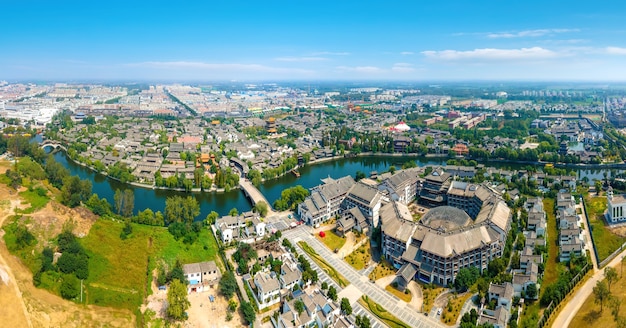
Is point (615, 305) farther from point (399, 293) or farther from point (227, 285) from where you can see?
point (227, 285)

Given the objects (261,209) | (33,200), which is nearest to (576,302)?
(261,209)

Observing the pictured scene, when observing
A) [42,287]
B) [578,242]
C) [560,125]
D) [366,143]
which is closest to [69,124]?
[366,143]

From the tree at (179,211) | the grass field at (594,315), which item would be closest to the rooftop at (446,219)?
the grass field at (594,315)

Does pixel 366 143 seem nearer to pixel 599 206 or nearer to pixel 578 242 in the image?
pixel 599 206

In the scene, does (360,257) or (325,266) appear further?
(360,257)

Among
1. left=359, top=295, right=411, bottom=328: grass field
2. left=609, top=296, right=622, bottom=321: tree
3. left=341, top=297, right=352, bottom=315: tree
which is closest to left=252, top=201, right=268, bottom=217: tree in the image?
left=359, top=295, right=411, bottom=328: grass field

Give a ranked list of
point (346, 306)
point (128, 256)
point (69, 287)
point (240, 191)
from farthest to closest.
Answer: point (240, 191)
point (128, 256)
point (69, 287)
point (346, 306)

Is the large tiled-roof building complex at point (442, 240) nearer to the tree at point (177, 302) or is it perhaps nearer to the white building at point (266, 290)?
the white building at point (266, 290)
